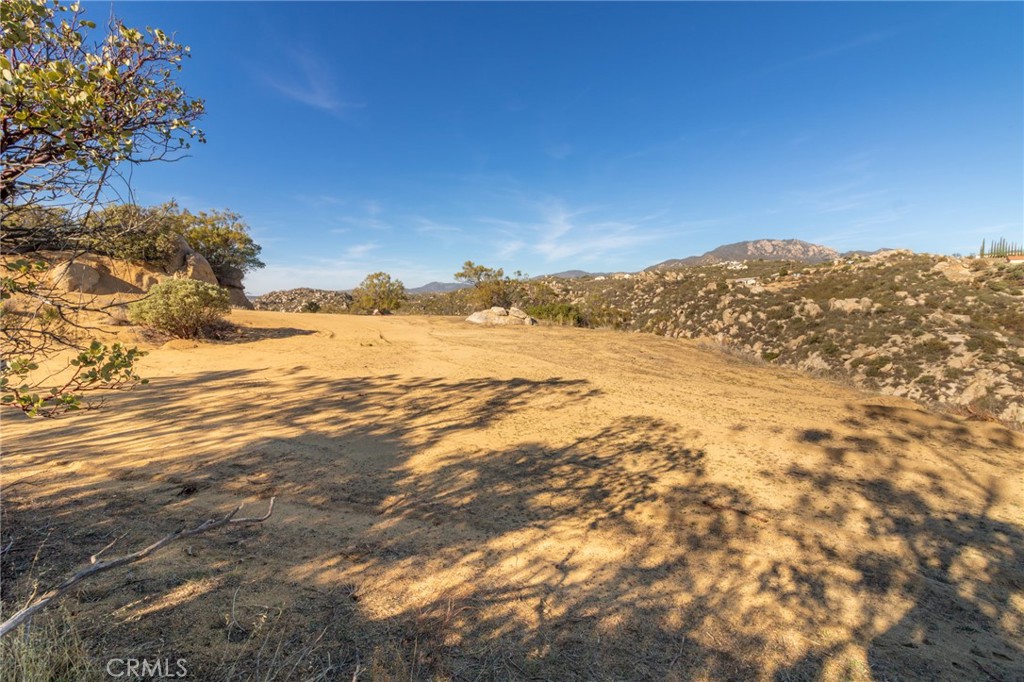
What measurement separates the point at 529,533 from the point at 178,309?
10.9 m

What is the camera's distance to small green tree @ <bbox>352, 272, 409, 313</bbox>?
33.5 meters

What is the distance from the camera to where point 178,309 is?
1022 centimetres

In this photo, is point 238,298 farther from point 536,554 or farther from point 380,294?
point 536,554

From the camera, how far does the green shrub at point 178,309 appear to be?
10.1 m

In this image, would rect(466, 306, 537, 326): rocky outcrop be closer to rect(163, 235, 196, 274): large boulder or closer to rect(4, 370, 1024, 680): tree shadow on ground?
rect(4, 370, 1024, 680): tree shadow on ground

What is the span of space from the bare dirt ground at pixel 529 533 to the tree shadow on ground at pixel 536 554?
0.02 metres

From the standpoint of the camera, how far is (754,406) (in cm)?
774

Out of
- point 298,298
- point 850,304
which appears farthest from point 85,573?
point 298,298

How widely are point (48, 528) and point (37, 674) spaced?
7.64 ft

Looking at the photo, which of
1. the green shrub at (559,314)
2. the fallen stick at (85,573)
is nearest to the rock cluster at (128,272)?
the fallen stick at (85,573)

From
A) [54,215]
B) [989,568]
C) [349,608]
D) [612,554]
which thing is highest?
[54,215]

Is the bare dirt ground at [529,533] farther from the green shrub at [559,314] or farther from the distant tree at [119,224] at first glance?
the green shrub at [559,314]

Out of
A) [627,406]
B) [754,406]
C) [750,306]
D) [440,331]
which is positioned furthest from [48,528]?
[750,306]

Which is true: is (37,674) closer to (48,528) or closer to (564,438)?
(48,528)
